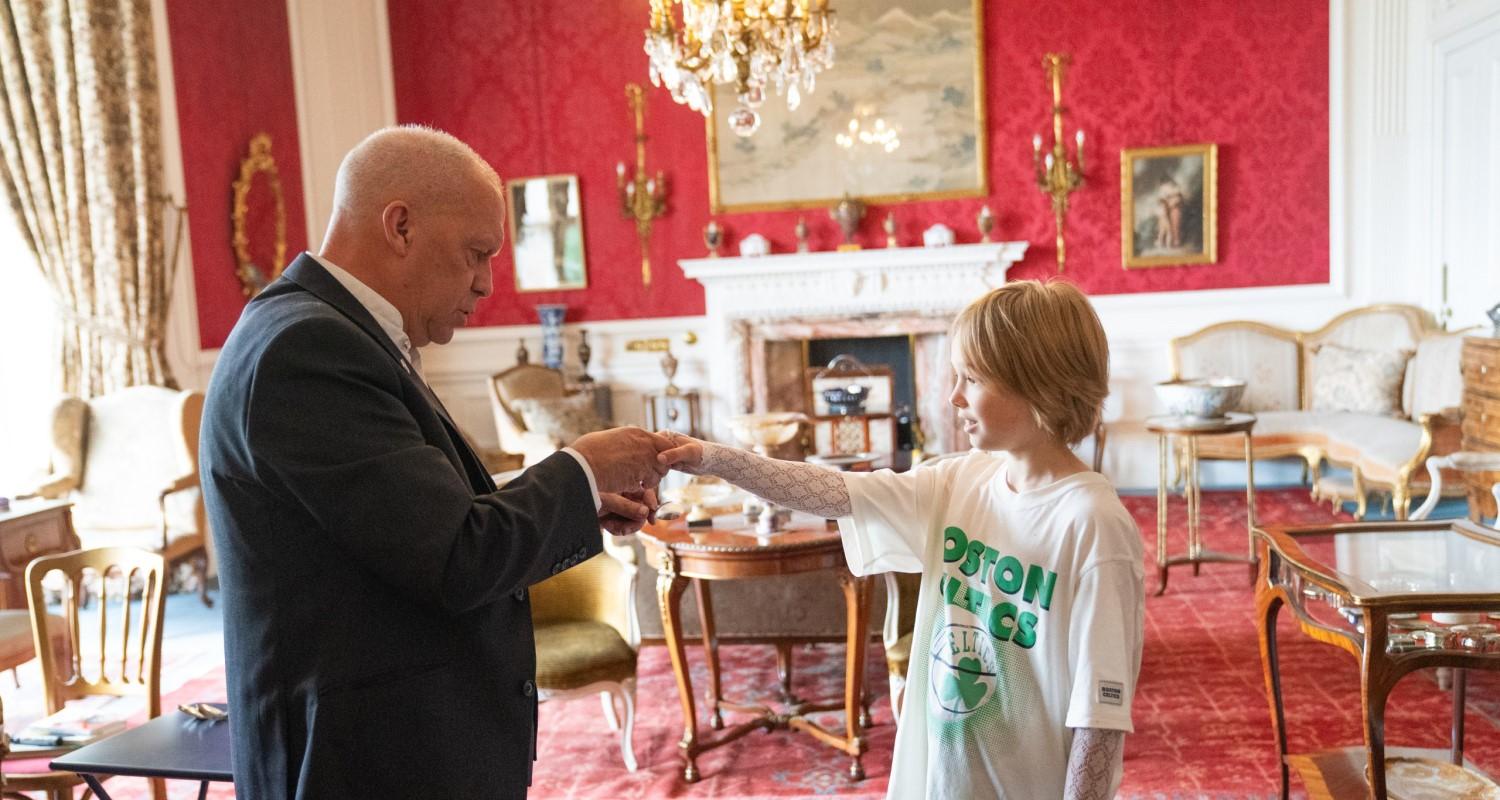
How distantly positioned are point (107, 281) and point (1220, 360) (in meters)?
6.83

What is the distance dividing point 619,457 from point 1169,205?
23.5ft

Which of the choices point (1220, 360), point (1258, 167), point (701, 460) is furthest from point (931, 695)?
point (1258, 167)

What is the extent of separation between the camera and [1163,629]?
4758mm

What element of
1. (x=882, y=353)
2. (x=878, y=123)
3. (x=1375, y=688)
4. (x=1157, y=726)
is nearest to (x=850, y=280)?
(x=882, y=353)

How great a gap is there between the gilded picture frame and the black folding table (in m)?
6.91

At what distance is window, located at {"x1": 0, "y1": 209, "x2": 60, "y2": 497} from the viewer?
6.02m

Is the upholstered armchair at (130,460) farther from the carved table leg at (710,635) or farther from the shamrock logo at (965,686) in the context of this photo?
the shamrock logo at (965,686)

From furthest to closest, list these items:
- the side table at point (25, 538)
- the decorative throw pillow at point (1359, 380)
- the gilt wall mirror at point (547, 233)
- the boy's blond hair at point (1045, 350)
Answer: the gilt wall mirror at point (547, 233) < the decorative throw pillow at point (1359, 380) < the side table at point (25, 538) < the boy's blond hair at point (1045, 350)

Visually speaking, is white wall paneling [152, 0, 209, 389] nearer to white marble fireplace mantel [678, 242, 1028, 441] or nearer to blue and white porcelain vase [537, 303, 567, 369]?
blue and white porcelain vase [537, 303, 567, 369]

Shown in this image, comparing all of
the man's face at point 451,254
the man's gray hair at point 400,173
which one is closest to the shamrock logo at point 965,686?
the man's face at point 451,254

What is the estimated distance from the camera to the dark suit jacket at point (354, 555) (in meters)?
1.27

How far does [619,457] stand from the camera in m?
1.54

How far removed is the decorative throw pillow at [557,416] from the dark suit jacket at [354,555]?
19.6ft

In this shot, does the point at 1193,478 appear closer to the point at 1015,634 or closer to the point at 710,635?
the point at 710,635
